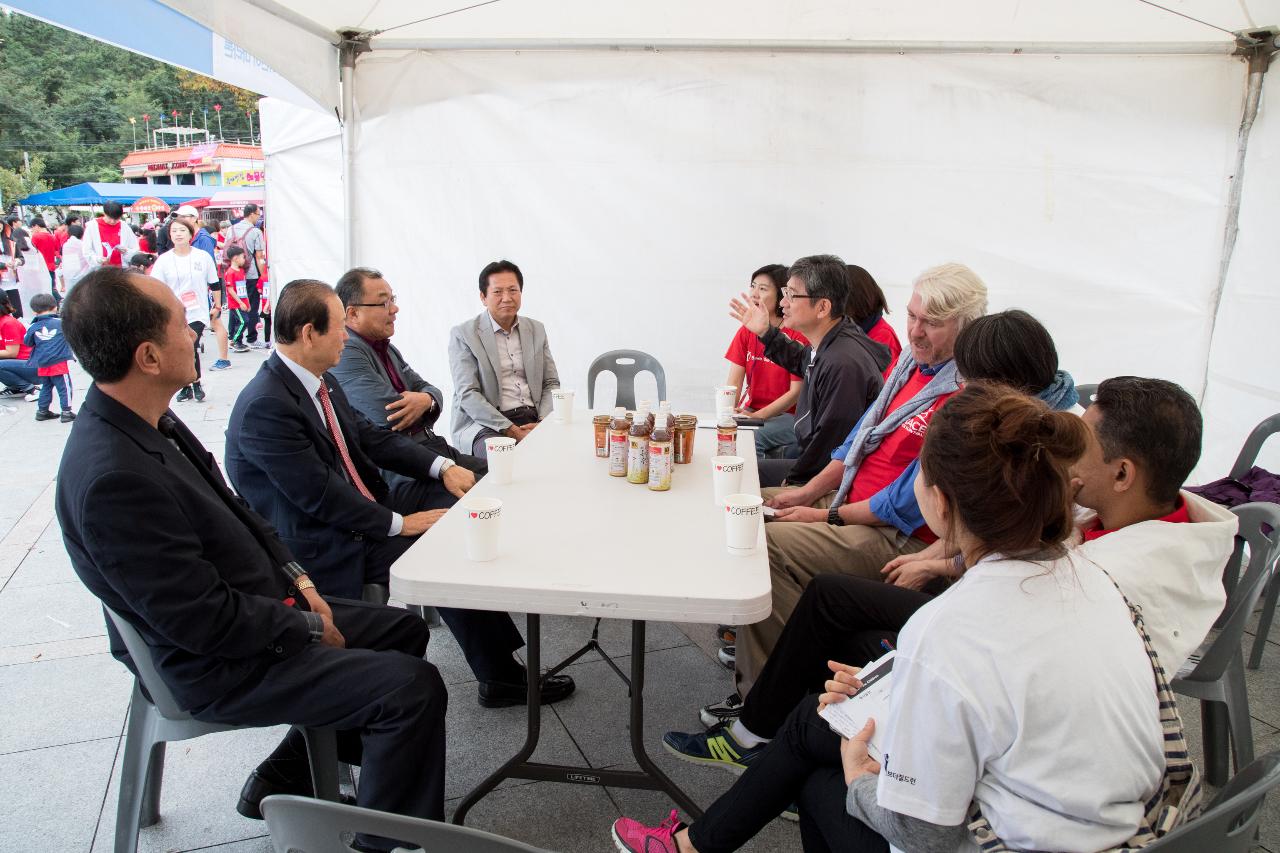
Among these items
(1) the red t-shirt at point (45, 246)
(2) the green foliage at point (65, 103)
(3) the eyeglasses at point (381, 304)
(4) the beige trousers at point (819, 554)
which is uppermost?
(2) the green foliage at point (65, 103)

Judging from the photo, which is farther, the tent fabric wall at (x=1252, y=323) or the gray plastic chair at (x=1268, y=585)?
the tent fabric wall at (x=1252, y=323)

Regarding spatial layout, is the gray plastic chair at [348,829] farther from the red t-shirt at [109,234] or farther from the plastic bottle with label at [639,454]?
the red t-shirt at [109,234]

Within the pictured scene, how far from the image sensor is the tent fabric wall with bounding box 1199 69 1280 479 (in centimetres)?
386

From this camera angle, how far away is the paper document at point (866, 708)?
1.39m

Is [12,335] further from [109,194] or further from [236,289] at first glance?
[109,194]

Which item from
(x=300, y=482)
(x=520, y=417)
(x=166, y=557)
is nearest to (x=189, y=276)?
(x=520, y=417)

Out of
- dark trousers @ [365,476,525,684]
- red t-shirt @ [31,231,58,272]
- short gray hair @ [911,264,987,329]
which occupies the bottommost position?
dark trousers @ [365,476,525,684]

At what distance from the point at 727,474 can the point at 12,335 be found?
288 inches

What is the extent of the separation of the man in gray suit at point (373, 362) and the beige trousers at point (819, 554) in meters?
1.50

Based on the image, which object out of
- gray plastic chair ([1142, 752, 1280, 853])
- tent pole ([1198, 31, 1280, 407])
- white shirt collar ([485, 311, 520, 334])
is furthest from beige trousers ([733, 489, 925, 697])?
tent pole ([1198, 31, 1280, 407])

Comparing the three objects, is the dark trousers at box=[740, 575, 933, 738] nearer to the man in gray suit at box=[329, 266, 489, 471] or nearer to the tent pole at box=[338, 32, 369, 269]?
the man in gray suit at box=[329, 266, 489, 471]

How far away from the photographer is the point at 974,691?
104 centimetres

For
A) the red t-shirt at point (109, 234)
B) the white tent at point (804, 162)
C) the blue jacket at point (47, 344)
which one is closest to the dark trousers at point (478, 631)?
the white tent at point (804, 162)

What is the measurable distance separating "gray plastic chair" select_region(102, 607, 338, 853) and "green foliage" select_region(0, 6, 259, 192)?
1407 inches
